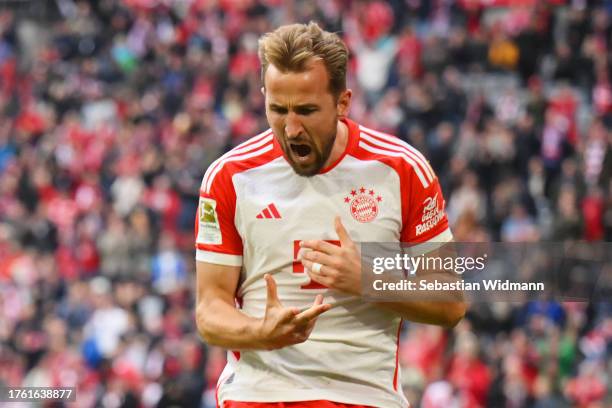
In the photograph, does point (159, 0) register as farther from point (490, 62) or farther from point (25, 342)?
point (25, 342)

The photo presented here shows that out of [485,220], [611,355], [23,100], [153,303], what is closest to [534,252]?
[611,355]

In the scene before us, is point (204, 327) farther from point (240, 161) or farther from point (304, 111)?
point (304, 111)

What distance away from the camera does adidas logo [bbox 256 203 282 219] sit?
541 cm

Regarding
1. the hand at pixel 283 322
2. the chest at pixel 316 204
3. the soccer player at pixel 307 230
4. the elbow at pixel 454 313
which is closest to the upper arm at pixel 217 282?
the soccer player at pixel 307 230

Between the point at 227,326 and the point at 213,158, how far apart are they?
14009 millimetres

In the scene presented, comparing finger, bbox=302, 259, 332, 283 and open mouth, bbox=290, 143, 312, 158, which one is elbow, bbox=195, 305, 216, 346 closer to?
finger, bbox=302, 259, 332, 283

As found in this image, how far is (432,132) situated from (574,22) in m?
2.93

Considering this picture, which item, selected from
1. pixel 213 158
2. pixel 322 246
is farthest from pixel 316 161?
pixel 213 158

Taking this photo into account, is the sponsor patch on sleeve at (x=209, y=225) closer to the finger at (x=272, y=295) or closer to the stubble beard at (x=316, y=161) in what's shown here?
the stubble beard at (x=316, y=161)

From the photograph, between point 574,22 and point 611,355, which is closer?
point 611,355

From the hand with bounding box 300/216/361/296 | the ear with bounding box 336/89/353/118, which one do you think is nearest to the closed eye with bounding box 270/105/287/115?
the ear with bounding box 336/89/353/118

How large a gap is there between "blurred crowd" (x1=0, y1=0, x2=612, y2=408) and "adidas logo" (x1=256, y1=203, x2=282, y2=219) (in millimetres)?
8467

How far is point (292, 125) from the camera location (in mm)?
5215

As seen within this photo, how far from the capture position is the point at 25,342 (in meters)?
17.1
